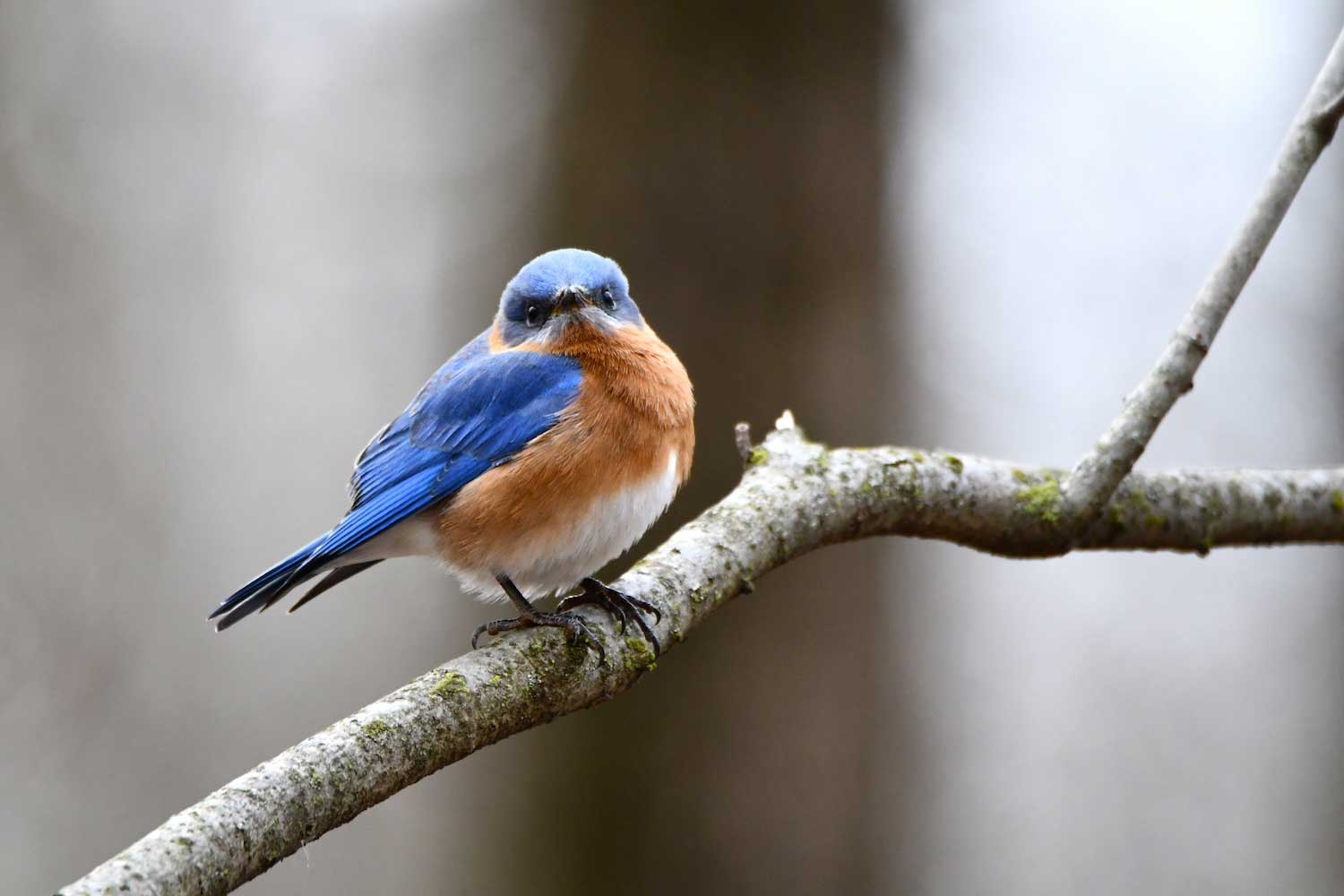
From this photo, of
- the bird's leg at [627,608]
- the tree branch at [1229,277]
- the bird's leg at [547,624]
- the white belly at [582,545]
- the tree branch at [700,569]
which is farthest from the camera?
the white belly at [582,545]

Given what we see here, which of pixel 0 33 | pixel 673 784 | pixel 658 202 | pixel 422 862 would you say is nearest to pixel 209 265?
pixel 0 33

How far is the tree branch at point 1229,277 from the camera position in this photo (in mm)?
2838

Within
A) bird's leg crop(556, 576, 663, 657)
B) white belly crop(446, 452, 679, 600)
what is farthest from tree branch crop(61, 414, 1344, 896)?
white belly crop(446, 452, 679, 600)

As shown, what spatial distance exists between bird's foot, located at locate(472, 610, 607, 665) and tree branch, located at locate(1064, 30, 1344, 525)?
1.42 meters

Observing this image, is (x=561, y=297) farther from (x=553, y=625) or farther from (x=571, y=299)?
(x=553, y=625)

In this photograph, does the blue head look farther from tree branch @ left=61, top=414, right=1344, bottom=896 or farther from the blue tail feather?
the blue tail feather

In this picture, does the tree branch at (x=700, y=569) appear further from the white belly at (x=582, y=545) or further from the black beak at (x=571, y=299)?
the black beak at (x=571, y=299)

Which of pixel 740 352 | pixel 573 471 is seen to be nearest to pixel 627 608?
pixel 573 471

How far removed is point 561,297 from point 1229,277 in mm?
1700

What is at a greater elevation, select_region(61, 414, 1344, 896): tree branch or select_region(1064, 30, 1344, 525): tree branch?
select_region(1064, 30, 1344, 525): tree branch

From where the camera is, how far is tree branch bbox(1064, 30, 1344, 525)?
2.84 meters

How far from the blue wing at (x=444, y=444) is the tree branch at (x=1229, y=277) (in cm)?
143

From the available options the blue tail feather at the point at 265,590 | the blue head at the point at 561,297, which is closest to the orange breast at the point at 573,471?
the blue head at the point at 561,297

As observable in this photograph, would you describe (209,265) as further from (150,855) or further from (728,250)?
(150,855)
